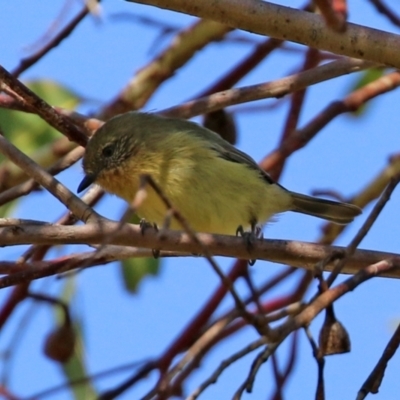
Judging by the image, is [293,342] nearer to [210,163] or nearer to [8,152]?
[210,163]

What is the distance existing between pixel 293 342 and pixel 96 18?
1358mm

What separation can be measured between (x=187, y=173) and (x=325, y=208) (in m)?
0.93

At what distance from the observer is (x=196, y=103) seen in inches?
132

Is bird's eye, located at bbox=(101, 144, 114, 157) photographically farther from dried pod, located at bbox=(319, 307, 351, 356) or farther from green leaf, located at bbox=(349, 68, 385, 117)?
dried pod, located at bbox=(319, 307, 351, 356)

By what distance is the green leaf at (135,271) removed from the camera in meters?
4.52

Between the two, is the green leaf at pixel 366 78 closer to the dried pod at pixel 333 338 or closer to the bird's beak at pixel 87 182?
the bird's beak at pixel 87 182

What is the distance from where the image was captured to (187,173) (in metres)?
3.78

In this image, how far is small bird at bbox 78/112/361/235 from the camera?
3736 millimetres

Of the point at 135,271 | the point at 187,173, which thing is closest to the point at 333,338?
the point at 187,173

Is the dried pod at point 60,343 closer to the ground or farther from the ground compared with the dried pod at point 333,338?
farther from the ground

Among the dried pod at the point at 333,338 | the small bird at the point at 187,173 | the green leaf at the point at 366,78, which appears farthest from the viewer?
the green leaf at the point at 366,78

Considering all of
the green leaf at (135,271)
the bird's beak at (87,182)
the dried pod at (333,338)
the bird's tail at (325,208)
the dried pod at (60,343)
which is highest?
the bird's tail at (325,208)

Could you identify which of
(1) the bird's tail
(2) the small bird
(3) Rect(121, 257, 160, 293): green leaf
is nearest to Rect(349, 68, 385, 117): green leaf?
(1) the bird's tail

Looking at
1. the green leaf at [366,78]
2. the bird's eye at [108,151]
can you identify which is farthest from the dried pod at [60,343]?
the green leaf at [366,78]
